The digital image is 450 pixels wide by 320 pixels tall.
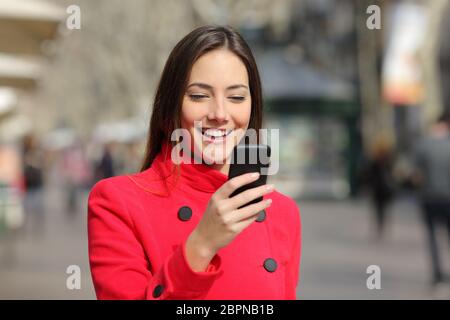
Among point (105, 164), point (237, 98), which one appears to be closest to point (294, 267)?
point (237, 98)

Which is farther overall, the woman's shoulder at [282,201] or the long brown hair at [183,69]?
the woman's shoulder at [282,201]

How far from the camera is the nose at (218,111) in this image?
79.5 inches

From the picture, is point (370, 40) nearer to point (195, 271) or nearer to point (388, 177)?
point (388, 177)

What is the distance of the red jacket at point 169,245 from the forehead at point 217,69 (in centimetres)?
19

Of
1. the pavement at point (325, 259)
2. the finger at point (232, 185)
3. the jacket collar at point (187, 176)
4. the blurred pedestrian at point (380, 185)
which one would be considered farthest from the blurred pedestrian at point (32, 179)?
the finger at point (232, 185)

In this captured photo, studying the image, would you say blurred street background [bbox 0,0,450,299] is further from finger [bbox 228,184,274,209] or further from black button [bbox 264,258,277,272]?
finger [bbox 228,184,274,209]

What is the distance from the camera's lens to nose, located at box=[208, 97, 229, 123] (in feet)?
6.63

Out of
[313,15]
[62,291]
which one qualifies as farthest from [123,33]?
[62,291]

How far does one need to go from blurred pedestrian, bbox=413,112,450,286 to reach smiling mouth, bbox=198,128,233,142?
Answer: 303 inches

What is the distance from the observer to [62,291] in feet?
29.5

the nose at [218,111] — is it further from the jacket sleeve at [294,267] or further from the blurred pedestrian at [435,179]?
the blurred pedestrian at [435,179]

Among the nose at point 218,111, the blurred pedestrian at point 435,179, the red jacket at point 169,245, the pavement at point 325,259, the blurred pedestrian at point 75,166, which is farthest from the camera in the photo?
the blurred pedestrian at point 75,166


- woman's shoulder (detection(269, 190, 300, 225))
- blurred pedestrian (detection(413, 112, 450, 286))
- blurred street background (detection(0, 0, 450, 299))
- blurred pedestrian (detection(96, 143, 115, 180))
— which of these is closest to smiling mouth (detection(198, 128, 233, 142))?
woman's shoulder (detection(269, 190, 300, 225))
